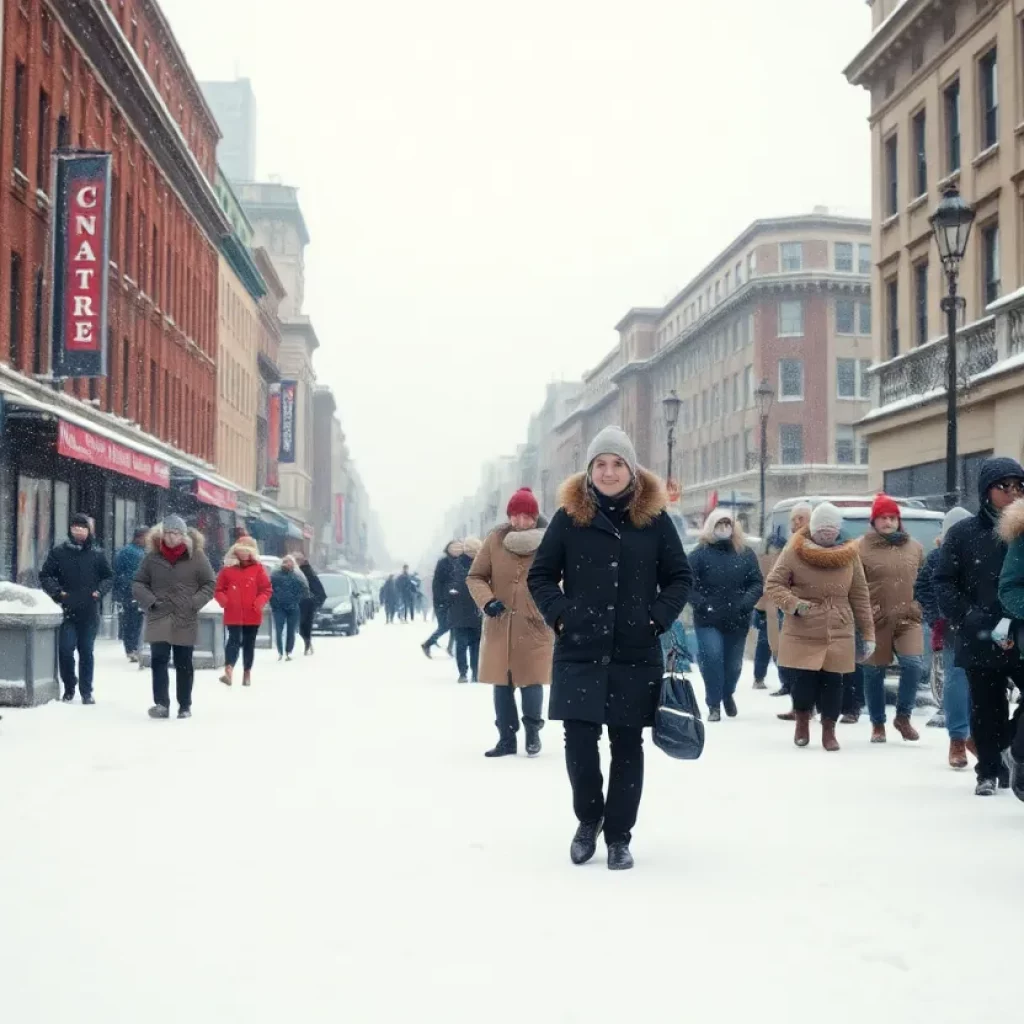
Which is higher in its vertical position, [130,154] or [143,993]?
[130,154]

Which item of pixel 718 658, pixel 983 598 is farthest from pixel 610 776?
pixel 718 658

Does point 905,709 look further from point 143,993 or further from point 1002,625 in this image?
point 143,993

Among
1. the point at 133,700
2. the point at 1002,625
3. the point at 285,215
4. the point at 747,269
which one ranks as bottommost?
the point at 133,700

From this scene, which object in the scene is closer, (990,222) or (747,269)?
(990,222)

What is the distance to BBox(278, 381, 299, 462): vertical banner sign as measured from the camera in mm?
74938

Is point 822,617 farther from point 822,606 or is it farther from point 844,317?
point 844,317

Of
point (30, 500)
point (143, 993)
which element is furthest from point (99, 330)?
point (143, 993)

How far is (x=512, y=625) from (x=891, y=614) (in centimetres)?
308

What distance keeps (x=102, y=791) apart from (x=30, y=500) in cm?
1932

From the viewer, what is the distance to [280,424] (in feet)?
245

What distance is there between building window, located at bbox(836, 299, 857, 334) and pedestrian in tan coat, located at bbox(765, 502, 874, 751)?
62.0m

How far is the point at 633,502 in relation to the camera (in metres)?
6.66

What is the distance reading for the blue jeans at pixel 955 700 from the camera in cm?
992

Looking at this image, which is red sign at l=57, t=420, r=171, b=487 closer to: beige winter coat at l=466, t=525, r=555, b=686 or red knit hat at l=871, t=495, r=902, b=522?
beige winter coat at l=466, t=525, r=555, b=686
